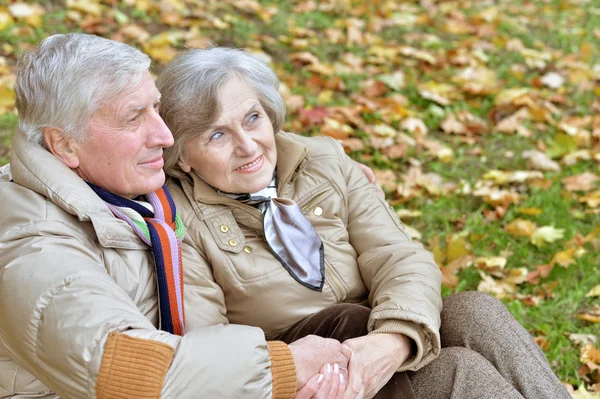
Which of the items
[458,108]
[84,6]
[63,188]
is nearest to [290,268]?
[63,188]

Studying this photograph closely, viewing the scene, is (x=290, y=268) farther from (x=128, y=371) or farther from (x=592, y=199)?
(x=592, y=199)

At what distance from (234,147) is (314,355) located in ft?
2.72

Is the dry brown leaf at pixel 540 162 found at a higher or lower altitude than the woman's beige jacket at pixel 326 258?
lower

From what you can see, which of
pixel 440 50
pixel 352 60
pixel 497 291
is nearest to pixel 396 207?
pixel 497 291

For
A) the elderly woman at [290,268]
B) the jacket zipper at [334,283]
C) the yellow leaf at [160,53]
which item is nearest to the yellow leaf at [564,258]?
the elderly woman at [290,268]

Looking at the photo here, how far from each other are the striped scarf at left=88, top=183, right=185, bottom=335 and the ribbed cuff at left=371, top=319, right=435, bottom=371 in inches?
26.9

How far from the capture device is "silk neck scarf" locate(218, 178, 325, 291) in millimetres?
2688

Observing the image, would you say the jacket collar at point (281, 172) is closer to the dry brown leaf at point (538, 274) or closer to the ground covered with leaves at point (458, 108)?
the ground covered with leaves at point (458, 108)

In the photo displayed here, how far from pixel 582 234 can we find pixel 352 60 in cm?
260

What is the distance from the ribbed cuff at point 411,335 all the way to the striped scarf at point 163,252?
68cm

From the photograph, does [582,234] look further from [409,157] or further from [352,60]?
[352,60]

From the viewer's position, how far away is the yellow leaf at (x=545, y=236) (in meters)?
4.05

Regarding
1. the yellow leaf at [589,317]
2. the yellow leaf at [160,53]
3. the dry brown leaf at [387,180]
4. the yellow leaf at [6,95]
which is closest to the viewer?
the yellow leaf at [589,317]

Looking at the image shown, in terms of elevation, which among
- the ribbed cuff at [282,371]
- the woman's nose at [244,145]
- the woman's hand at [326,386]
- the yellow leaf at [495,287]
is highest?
the woman's nose at [244,145]
